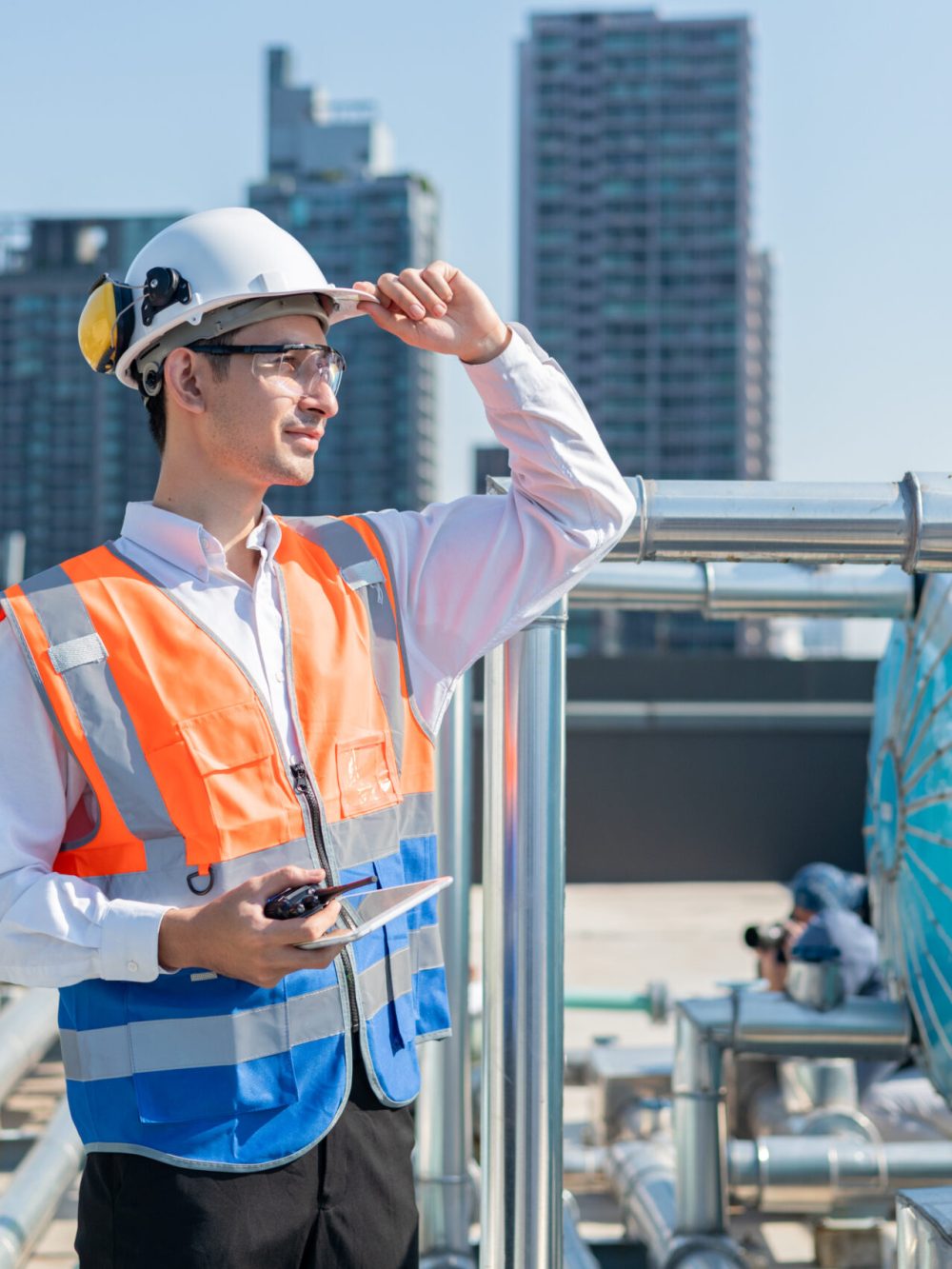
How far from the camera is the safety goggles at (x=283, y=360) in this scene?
5.91ft

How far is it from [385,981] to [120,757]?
45cm

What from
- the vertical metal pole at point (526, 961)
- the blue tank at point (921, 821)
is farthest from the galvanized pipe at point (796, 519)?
the blue tank at point (921, 821)

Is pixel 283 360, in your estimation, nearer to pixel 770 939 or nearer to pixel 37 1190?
pixel 37 1190

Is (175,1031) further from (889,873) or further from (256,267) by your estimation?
(889,873)

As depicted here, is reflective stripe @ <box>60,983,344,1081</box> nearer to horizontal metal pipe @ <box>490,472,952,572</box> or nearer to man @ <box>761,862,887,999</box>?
horizontal metal pipe @ <box>490,472,952,572</box>

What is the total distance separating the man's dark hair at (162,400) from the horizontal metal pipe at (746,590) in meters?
0.91

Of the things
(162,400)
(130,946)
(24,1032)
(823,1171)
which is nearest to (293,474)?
(162,400)

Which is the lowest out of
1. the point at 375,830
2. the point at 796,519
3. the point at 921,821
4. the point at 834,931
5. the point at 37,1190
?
the point at 37,1190

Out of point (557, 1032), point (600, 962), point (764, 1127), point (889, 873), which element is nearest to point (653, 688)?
point (600, 962)

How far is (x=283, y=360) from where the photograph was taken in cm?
181

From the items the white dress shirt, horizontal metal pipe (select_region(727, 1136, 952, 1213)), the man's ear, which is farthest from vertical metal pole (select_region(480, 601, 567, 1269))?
horizontal metal pipe (select_region(727, 1136, 952, 1213))

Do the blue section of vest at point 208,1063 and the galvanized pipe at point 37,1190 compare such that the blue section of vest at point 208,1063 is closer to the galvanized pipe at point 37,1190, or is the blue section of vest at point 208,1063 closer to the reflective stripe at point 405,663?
the reflective stripe at point 405,663

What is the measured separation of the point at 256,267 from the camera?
1813mm

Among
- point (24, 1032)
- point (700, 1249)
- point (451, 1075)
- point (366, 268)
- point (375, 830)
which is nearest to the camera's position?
point (375, 830)
